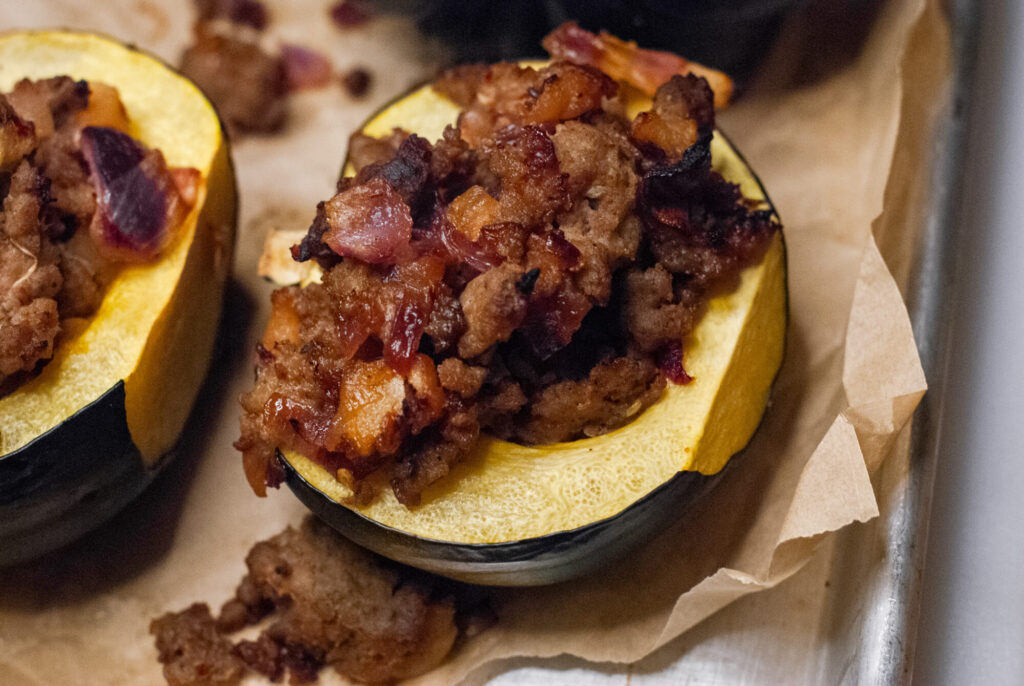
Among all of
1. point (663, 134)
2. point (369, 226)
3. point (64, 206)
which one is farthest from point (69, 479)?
point (663, 134)

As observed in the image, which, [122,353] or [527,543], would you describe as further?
[122,353]

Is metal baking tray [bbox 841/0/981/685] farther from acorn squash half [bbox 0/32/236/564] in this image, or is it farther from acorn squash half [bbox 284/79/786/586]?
acorn squash half [bbox 0/32/236/564]

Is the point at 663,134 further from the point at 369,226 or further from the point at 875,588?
the point at 875,588

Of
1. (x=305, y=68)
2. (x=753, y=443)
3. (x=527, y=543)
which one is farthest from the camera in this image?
(x=305, y=68)

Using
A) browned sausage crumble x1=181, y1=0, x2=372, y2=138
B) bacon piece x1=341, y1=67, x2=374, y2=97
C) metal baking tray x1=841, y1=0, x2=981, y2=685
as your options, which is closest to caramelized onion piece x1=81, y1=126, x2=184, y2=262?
browned sausage crumble x1=181, y1=0, x2=372, y2=138

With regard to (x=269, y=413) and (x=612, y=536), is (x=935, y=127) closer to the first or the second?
(x=612, y=536)
